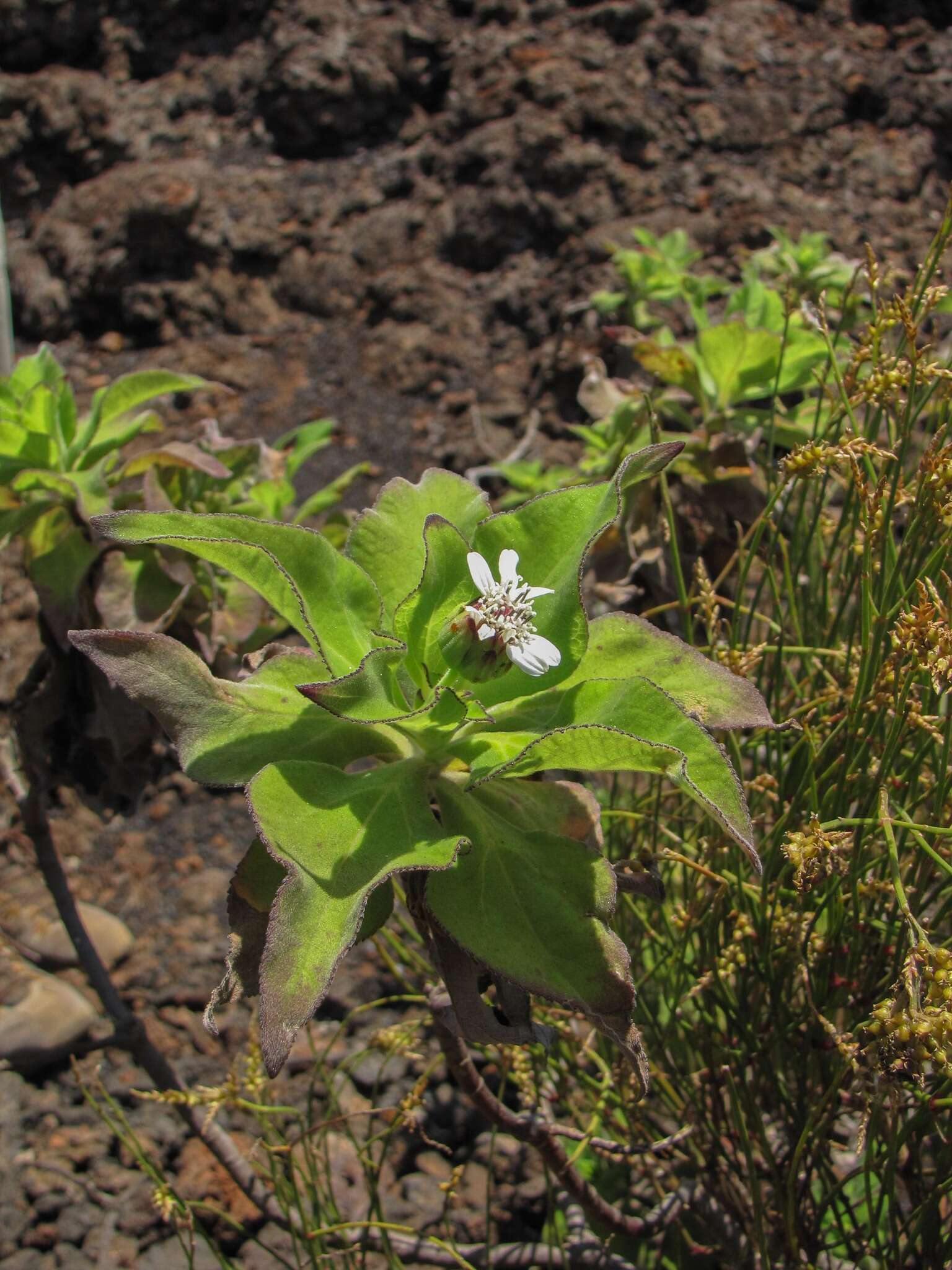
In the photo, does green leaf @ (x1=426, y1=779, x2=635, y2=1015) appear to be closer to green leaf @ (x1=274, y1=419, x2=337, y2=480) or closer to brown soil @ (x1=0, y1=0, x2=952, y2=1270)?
green leaf @ (x1=274, y1=419, x2=337, y2=480)

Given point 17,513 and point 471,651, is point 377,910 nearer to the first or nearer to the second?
point 471,651

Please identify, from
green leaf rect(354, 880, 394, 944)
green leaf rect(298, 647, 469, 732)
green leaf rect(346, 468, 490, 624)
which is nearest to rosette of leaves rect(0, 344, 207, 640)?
green leaf rect(346, 468, 490, 624)

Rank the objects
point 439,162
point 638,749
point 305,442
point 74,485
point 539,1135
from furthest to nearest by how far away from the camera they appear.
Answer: point 439,162 < point 305,442 < point 74,485 < point 539,1135 < point 638,749

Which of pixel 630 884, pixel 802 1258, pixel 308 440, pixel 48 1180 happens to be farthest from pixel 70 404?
pixel 802 1258

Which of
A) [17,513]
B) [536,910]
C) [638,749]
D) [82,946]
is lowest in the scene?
[82,946]

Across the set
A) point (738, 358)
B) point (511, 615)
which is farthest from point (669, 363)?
point (511, 615)

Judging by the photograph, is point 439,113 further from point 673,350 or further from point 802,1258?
point 802,1258
